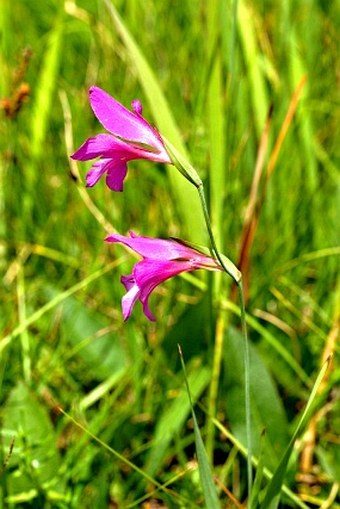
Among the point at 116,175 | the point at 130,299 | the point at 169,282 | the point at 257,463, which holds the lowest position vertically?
the point at 257,463

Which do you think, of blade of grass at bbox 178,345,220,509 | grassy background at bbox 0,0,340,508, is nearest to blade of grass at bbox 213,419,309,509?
grassy background at bbox 0,0,340,508

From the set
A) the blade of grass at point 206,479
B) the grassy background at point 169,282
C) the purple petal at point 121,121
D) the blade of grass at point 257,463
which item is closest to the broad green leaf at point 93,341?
the grassy background at point 169,282

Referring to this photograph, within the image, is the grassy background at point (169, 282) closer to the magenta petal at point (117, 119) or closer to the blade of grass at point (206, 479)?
the blade of grass at point (206, 479)

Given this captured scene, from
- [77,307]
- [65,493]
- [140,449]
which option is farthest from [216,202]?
[65,493]

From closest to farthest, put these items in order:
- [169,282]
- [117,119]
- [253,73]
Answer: [117,119]
[169,282]
[253,73]

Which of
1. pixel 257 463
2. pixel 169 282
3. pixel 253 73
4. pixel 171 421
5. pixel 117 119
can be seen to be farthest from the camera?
pixel 253 73

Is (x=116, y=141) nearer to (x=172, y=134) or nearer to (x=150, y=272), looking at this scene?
(x=150, y=272)

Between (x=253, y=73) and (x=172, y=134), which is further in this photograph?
(x=253, y=73)

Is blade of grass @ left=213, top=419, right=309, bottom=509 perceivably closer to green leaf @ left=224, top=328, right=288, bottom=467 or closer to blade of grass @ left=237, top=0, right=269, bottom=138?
green leaf @ left=224, top=328, right=288, bottom=467

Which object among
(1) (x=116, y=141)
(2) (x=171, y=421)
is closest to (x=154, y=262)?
(1) (x=116, y=141)
